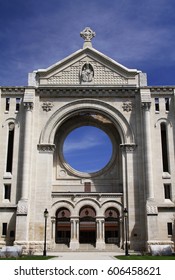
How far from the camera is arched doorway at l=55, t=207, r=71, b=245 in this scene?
4234cm

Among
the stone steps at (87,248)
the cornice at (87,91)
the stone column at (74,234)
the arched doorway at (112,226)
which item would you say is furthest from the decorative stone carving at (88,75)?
the stone steps at (87,248)

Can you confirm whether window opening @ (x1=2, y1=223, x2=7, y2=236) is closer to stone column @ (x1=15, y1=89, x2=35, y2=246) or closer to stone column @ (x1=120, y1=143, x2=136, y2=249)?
stone column @ (x1=15, y1=89, x2=35, y2=246)

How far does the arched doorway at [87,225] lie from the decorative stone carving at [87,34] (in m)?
22.6

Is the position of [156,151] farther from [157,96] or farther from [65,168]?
[65,168]

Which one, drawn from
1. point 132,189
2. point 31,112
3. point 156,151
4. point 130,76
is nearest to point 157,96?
point 130,76

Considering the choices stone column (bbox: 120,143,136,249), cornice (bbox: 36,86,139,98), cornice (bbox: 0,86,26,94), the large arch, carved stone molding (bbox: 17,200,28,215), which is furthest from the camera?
cornice (bbox: 0,86,26,94)

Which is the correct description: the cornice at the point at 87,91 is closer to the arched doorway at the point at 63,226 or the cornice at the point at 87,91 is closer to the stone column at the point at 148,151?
the stone column at the point at 148,151

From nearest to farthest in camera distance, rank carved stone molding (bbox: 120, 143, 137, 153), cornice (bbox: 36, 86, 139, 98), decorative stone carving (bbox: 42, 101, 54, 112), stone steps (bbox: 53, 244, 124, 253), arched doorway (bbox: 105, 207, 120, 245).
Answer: stone steps (bbox: 53, 244, 124, 253) < arched doorway (bbox: 105, 207, 120, 245) < carved stone molding (bbox: 120, 143, 137, 153) < decorative stone carving (bbox: 42, 101, 54, 112) < cornice (bbox: 36, 86, 139, 98)

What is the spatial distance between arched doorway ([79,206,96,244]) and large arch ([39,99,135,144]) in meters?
9.31

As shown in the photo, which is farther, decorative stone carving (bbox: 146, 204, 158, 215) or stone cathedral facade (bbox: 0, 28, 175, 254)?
stone cathedral facade (bbox: 0, 28, 175, 254)

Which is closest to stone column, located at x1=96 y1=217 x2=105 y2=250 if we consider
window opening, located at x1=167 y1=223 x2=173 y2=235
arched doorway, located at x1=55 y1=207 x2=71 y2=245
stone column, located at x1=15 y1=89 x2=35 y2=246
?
arched doorway, located at x1=55 y1=207 x2=71 y2=245

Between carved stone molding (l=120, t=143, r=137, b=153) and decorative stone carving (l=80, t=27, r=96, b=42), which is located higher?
decorative stone carving (l=80, t=27, r=96, b=42)

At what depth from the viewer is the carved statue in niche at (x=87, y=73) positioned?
45562 millimetres
